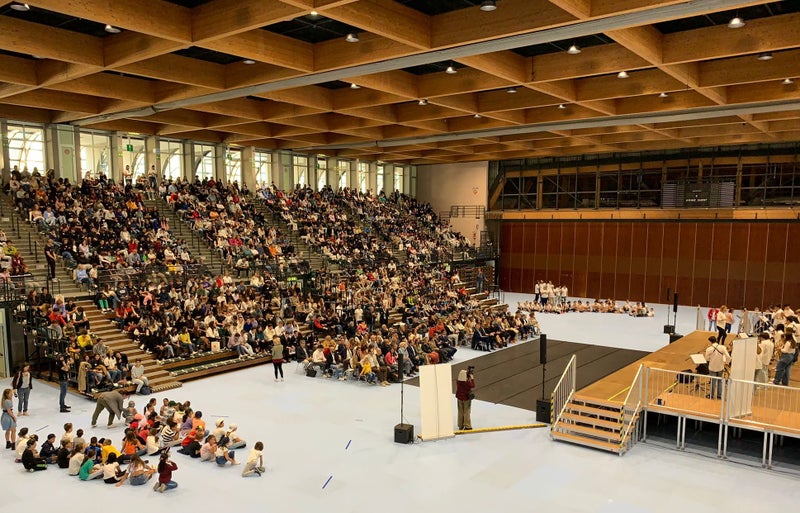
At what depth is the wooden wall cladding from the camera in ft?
105

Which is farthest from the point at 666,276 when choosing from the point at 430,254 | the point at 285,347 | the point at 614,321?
the point at 285,347

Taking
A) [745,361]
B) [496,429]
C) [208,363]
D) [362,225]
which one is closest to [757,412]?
[745,361]

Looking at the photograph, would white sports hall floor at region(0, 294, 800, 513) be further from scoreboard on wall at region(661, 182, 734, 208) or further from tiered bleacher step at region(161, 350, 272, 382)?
scoreboard on wall at region(661, 182, 734, 208)

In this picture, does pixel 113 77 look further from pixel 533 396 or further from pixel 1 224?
pixel 533 396

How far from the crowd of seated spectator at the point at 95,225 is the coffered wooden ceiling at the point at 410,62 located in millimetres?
3003

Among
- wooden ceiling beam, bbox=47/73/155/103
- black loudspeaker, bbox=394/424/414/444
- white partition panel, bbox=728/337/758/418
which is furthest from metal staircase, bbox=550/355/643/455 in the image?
wooden ceiling beam, bbox=47/73/155/103

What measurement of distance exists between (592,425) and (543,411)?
128 centimetres

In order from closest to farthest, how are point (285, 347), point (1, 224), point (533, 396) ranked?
point (533, 396) < point (285, 347) < point (1, 224)

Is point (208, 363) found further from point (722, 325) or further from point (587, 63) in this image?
point (722, 325)

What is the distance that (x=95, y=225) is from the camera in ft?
77.3

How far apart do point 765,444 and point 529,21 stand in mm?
9654

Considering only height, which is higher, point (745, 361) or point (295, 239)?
point (295, 239)

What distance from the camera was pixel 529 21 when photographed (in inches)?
433

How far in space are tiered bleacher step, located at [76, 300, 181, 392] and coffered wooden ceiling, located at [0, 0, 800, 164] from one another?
23.4 ft
